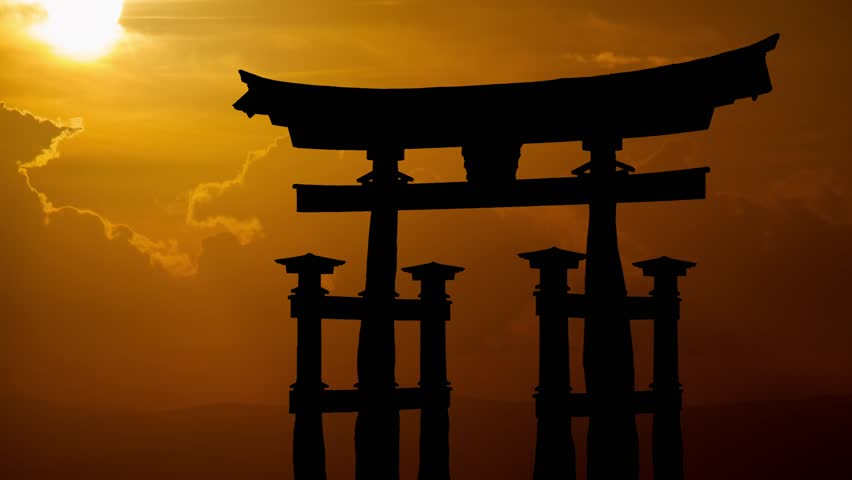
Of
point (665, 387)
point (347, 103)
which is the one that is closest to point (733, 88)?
point (665, 387)

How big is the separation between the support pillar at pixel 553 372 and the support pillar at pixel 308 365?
2561 mm

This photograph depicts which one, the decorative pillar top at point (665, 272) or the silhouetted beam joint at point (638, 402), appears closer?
the silhouetted beam joint at point (638, 402)

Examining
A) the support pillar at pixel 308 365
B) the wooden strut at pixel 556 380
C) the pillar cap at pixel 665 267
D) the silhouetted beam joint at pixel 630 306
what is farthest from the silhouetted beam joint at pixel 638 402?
the support pillar at pixel 308 365

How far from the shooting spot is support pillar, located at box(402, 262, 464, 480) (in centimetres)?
1375

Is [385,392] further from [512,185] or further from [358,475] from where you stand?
[512,185]

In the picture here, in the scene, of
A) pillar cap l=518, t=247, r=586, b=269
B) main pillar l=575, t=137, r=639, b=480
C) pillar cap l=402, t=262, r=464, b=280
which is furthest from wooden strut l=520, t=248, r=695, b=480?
pillar cap l=402, t=262, r=464, b=280

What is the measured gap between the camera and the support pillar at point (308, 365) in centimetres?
1335

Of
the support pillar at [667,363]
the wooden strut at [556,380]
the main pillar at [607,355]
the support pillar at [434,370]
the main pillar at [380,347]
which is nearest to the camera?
the main pillar at [607,355]

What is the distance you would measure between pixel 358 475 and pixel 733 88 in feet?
19.7

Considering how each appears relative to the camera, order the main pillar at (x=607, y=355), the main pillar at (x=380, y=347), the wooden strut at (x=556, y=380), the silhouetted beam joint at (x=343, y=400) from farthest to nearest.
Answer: the main pillar at (x=380, y=347)
the silhouetted beam joint at (x=343, y=400)
the wooden strut at (x=556, y=380)
the main pillar at (x=607, y=355)

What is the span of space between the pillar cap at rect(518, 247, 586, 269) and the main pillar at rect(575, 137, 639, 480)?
0.18 m

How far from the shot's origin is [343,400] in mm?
13406

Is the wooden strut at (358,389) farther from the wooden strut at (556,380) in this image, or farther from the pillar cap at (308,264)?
the wooden strut at (556,380)

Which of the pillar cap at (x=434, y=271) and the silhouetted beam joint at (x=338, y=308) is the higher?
the pillar cap at (x=434, y=271)
